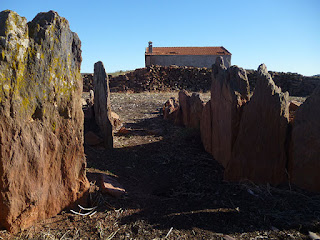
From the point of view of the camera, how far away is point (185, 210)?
3.68m

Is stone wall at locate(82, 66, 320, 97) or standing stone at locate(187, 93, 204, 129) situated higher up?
stone wall at locate(82, 66, 320, 97)

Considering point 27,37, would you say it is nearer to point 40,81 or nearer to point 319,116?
point 40,81

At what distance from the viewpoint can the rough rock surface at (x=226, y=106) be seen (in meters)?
5.37

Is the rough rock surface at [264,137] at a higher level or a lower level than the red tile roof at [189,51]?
lower

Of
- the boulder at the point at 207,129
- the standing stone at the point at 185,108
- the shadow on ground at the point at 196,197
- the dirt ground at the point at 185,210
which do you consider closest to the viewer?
the dirt ground at the point at 185,210

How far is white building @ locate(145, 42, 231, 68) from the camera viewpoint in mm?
→ 28188

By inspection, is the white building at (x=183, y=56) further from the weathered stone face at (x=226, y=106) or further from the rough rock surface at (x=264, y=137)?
the rough rock surface at (x=264, y=137)

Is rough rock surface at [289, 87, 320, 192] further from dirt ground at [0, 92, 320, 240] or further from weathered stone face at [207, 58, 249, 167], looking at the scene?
weathered stone face at [207, 58, 249, 167]

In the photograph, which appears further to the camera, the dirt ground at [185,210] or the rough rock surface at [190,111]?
the rough rock surface at [190,111]

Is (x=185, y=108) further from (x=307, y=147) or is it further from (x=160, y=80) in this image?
(x=160, y=80)

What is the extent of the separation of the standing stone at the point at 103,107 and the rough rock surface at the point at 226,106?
2.53 m

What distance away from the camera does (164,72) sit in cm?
2167

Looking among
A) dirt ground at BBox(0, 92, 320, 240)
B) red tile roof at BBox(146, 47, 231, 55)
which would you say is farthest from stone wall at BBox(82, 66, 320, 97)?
dirt ground at BBox(0, 92, 320, 240)

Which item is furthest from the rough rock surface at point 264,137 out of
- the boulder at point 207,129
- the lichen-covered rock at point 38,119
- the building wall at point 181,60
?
the building wall at point 181,60
